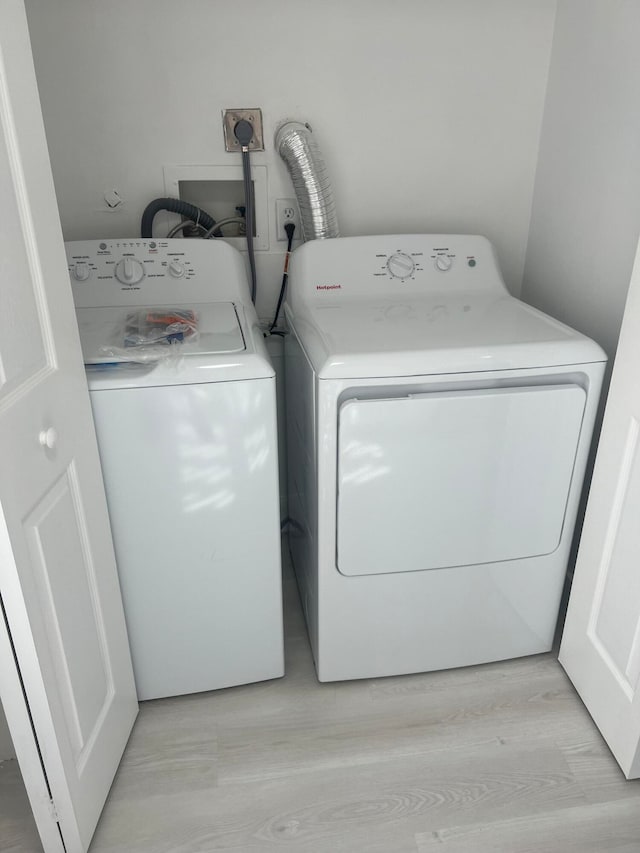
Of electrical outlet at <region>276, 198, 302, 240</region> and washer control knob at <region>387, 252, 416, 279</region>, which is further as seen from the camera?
electrical outlet at <region>276, 198, 302, 240</region>

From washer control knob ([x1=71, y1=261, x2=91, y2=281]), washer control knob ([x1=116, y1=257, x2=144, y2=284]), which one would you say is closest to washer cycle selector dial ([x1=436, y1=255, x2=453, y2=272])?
washer control knob ([x1=116, y1=257, x2=144, y2=284])

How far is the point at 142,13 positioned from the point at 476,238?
1.15 meters

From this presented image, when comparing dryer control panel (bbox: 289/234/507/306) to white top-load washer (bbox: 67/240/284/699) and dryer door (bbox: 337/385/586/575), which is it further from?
dryer door (bbox: 337/385/586/575)

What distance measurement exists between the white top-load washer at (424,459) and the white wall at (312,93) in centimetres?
36

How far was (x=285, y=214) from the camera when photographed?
2.00m

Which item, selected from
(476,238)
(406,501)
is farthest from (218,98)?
(406,501)

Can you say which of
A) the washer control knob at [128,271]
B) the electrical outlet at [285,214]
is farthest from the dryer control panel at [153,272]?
the electrical outlet at [285,214]

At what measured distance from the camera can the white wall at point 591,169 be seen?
1587 mm

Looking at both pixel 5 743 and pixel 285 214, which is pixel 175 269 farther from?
pixel 5 743

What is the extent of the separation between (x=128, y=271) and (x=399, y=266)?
2.58 ft

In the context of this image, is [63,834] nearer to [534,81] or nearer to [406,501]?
[406,501]

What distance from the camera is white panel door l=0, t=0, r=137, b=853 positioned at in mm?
966

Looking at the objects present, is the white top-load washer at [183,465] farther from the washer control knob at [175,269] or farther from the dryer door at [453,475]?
the dryer door at [453,475]

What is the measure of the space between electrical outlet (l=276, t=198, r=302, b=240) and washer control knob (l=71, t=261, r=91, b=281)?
2.02 ft
